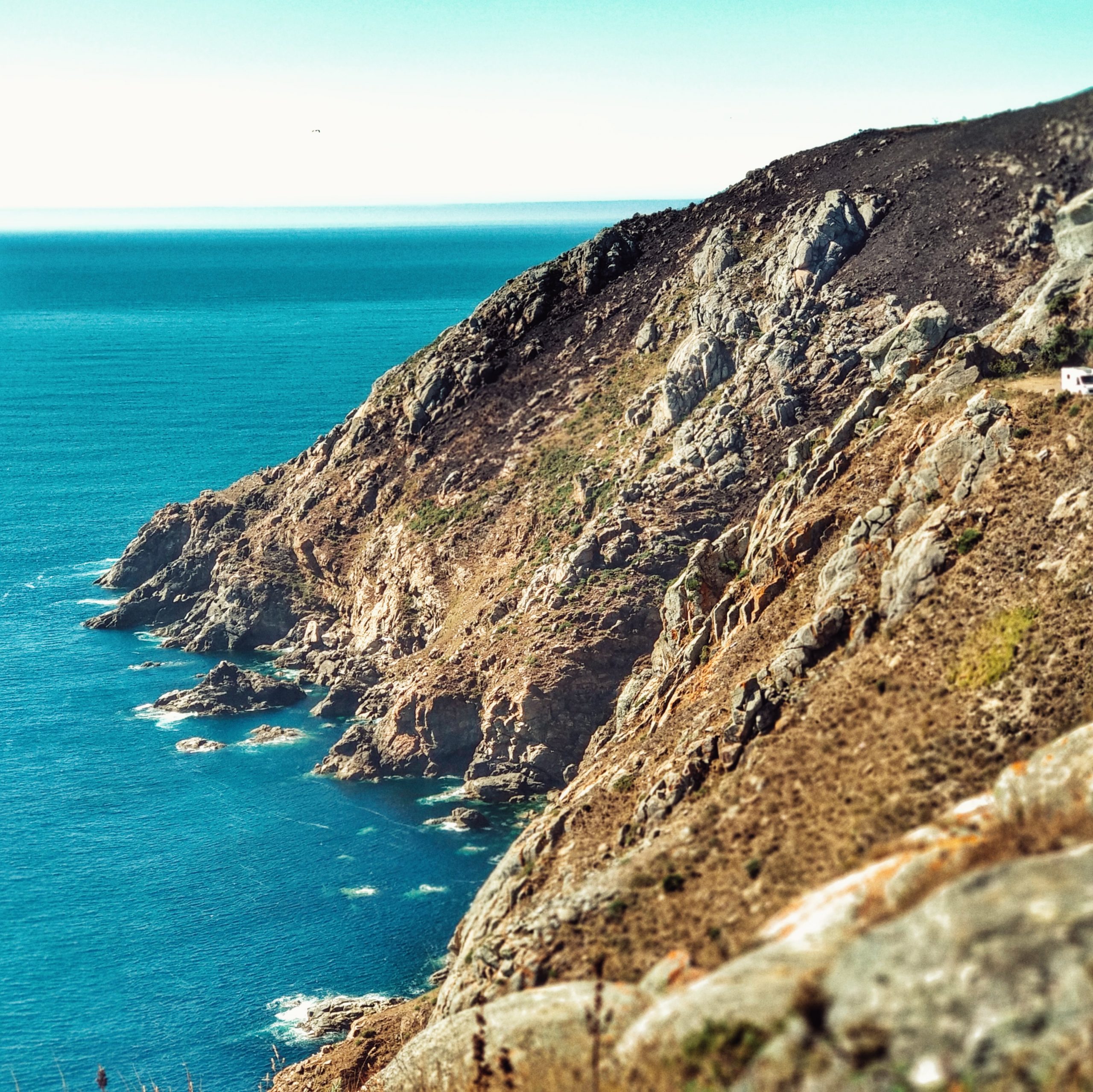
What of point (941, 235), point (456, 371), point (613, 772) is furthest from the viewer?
point (456, 371)

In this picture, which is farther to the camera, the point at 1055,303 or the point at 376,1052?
the point at 1055,303

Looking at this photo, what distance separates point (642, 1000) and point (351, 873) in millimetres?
65894

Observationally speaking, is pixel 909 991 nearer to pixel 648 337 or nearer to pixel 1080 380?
pixel 1080 380

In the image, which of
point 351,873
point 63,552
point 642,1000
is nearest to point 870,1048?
point 642,1000

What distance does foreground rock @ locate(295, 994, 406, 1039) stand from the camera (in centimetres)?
7288

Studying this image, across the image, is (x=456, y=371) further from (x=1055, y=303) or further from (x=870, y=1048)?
(x=870, y=1048)

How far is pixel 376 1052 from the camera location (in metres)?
57.1

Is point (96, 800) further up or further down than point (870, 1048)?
further down

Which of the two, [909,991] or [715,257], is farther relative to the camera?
[715,257]

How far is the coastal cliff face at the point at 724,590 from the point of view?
98.2 feet

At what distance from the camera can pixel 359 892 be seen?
89562mm

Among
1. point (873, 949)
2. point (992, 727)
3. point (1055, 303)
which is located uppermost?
point (1055, 303)

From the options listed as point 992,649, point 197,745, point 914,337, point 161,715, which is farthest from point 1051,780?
point 161,715

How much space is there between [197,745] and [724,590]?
198 ft
